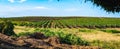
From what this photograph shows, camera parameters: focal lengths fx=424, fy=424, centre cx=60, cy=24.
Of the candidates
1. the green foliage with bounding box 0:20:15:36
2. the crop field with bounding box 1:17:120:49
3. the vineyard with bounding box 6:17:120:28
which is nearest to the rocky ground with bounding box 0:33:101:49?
the green foliage with bounding box 0:20:15:36

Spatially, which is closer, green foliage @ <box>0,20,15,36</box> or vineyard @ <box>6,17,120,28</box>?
green foliage @ <box>0,20,15,36</box>

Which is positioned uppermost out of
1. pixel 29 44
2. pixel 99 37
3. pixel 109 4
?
pixel 109 4

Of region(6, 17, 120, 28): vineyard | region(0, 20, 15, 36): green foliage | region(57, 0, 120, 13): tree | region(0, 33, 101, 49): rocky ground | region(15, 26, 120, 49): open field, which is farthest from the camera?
region(6, 17, 120, 28): vineyard

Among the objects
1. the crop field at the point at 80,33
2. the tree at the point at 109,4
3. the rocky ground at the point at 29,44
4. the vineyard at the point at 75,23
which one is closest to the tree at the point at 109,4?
the tree at the point at 109,4

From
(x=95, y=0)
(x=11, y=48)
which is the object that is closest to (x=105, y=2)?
(x=95, y=0)

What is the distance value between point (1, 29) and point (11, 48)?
1174 cm

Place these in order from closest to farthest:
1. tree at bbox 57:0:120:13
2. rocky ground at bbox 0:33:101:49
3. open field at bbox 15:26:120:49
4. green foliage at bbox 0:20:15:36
Result: 1. rocky ground at bbox 0:33:101:49
2. tree at bbox 57:0:120:13
3. green foliage at bbox 0:20:15:36
4. open field at bbox 15:26:120:49

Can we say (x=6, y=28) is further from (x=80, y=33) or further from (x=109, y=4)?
(x=80, y=33)

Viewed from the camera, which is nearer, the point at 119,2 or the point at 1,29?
the point at 119,2

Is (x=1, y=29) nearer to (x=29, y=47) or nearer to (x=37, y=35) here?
(x=37, y=35)

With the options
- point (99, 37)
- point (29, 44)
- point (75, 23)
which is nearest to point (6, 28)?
point (29, 44)

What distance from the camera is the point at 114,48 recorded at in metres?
27.6

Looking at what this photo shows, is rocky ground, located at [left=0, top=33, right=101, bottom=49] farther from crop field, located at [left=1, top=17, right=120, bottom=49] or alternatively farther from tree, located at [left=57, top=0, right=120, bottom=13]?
crop field, located at [left=1, top=17, right=120, bottom=49]

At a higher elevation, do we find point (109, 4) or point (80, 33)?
point (109, 4)
